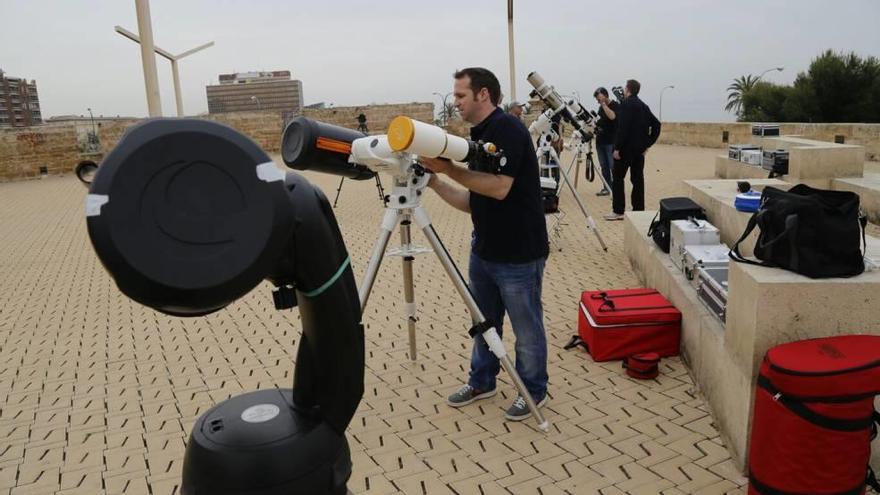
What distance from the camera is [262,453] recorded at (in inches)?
56.1

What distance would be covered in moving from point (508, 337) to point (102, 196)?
165 inches

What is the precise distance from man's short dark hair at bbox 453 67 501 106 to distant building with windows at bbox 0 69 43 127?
71.2 m

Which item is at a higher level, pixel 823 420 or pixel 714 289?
pixel 714 289

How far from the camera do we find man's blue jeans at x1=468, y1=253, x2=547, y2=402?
11.5ft

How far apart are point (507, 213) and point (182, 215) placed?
2409 mm

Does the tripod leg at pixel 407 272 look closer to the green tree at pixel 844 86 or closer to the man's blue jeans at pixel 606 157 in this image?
the man's blue jeans at pixel 606 157

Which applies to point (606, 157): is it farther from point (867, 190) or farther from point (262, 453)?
point (262, 453)

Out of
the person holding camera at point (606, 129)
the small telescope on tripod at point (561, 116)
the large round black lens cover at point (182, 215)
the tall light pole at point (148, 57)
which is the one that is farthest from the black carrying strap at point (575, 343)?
the tall light pole at point (148, 57)

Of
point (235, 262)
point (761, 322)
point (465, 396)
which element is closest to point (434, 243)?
point (465, 396)

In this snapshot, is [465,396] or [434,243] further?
[465,396]

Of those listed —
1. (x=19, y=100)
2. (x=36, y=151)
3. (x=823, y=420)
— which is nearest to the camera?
(x=823, y=420)

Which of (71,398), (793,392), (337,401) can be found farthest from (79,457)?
(793,392)

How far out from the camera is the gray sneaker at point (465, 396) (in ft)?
13.1

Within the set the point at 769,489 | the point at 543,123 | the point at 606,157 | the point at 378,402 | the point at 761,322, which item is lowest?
the point at 378,402
